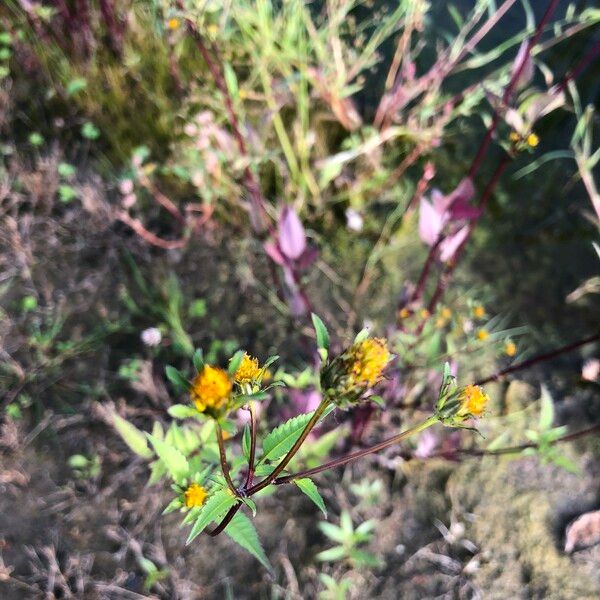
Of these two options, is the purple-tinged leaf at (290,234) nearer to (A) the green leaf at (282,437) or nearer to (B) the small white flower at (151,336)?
(B) the small white flower at (151,336)

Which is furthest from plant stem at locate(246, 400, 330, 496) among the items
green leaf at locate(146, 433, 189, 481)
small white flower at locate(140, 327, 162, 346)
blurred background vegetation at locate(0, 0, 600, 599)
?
small white flower at locate(140, 327, 162, 346)

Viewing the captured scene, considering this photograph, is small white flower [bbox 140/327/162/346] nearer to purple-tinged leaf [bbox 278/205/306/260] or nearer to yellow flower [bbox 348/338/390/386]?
purple-tinged leaf [bbox 278/205/306/260]

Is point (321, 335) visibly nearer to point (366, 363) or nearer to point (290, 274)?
point (366, 363)

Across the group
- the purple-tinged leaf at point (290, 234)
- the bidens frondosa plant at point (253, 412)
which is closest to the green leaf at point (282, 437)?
the bidens frondosa plant at point (253, 412)

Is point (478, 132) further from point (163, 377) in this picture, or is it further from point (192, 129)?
point (163, 377)

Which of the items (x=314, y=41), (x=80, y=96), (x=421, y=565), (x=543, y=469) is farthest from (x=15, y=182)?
(x=543, y=469)

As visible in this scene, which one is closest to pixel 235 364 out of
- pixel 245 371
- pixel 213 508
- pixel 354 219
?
pixel 245 371

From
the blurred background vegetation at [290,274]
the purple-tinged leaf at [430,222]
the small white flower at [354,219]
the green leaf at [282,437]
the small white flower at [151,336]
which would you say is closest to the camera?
the green leaf at [282,437]
